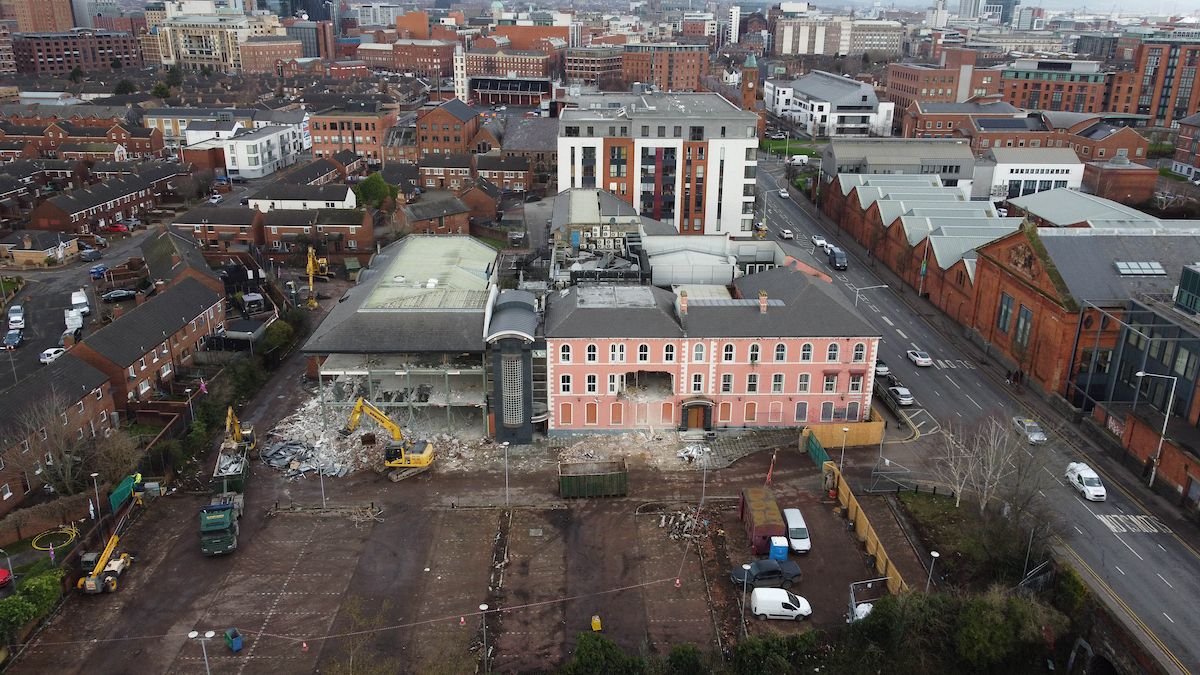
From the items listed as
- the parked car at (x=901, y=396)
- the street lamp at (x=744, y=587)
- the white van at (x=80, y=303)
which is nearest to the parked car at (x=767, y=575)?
the street lamp at (x=744, y=587)

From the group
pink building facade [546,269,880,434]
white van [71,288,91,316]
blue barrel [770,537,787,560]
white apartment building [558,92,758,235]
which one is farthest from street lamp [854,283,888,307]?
white van [71,288,91,316]

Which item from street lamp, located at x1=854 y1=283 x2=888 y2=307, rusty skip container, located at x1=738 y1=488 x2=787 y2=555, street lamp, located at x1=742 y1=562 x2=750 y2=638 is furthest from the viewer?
street lamp, located at x1=854 y1=283 x2=888 y2=307

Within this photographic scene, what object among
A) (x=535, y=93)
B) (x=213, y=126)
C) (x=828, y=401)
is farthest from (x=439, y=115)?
(x=828, y=401)

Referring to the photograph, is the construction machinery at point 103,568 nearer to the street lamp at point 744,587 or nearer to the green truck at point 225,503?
the green truck at point 225,503

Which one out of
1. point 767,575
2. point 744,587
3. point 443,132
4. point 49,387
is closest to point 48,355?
point 49,387

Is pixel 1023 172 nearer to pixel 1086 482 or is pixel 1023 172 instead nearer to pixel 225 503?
pixel 1086 482

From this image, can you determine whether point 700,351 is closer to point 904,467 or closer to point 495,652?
point 904,467

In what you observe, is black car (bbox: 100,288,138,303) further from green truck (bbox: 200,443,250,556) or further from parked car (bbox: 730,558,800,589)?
parked car (bbox: 730,558,800,589)

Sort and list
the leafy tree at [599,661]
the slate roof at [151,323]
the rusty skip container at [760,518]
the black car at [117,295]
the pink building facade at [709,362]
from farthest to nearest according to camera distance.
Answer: the black car at [117,295]
the slate roof at [151,323]
the pink building facade at [709,362]
the rusty skip container at [760,518]
the leafy tree at [599,661]
